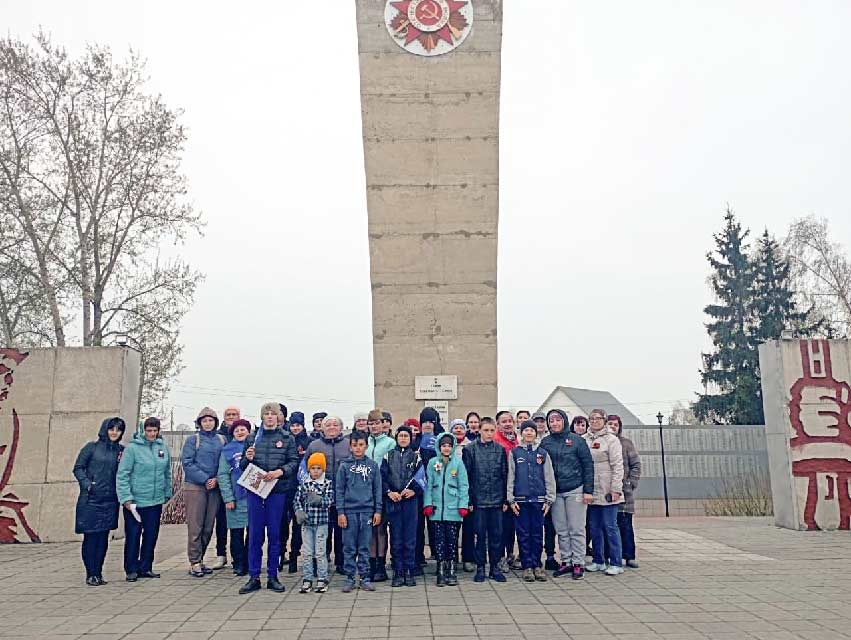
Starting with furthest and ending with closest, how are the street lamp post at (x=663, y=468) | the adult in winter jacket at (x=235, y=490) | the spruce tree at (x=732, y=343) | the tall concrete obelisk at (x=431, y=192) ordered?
the spruce tree at (x=732, y=343), the street lamp post at (x=663, y=468), the tall concrete obelisk at (x=431, y=192), the adult in winter jacket at (x=235, y=490)

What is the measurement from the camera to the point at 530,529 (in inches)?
267

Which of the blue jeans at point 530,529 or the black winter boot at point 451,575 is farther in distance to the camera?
the blue jeans at point 530,529

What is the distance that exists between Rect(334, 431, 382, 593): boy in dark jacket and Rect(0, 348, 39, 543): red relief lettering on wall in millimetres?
5354

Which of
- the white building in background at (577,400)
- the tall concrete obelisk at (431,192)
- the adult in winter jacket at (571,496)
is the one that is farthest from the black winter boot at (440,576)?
the white building in background at (577,400)

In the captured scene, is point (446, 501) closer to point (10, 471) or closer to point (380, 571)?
point (380, 571)

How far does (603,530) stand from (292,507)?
3166 mm

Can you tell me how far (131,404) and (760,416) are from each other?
773 inches

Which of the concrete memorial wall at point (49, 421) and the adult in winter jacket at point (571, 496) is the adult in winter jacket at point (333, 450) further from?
the concrete memorial wall at point (49, 421)

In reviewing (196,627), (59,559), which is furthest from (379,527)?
(59,559)

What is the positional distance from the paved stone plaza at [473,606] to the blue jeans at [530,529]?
0.94ft

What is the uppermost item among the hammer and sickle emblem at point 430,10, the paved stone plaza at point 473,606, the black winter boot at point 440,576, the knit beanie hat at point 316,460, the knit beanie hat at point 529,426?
the hammer and sickle emblem at point 430,10

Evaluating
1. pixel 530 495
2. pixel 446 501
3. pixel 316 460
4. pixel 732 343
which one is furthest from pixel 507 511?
pixel 732 343

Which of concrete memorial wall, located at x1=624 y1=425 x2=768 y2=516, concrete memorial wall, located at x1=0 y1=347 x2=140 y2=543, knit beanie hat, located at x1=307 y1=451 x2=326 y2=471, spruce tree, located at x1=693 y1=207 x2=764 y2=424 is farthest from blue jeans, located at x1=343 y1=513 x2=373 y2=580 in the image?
spruce tree, located at x1=693 y1=207 x2=764 y2=424

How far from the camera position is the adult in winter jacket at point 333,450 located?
6.74m
